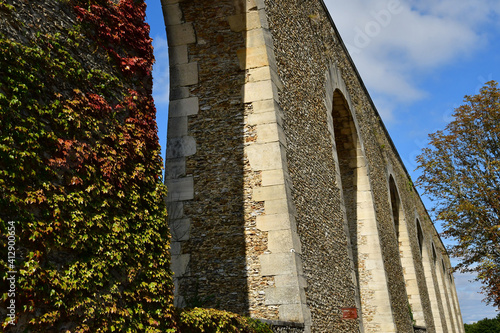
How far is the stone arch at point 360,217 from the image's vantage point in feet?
39.3

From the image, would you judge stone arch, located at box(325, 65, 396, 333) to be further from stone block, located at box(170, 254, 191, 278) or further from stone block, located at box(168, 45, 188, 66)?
stone block, located at box(170, 254, 191, 278)

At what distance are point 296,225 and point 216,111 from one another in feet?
6.79

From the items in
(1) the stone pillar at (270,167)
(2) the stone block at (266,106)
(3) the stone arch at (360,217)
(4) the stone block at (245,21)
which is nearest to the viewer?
(1) the stone pillar at (270,167)

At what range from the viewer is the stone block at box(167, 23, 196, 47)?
310 inches

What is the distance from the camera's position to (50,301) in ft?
10.2

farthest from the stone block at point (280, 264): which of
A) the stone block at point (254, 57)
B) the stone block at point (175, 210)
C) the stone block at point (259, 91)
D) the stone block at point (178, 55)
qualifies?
the stone block at point (178, 55)

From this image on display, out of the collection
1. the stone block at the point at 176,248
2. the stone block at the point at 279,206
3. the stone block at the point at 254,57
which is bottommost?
the stone block at the point at 176,248

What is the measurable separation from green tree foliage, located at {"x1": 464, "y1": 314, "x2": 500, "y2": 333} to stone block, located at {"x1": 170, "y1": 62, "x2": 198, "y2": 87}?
46.6 meters

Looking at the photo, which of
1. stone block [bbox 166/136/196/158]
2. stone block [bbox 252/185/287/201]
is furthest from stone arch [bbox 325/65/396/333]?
stone block [bbox 252/185/287/201]

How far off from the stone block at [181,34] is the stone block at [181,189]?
219 cm

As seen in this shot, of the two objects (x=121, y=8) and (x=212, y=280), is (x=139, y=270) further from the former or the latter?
(x=212, y=280)

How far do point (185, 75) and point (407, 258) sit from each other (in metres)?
13.4

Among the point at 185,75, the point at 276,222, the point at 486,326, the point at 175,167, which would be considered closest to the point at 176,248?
the point at 175,167

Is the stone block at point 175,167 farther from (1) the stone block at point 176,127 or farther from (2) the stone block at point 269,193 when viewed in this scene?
(2) the stone block at point 269,193
